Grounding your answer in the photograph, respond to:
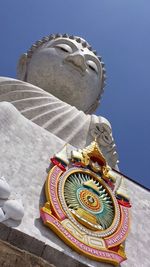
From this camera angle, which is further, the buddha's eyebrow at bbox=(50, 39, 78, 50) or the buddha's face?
the buddha's eyebrow at bbox=(50, 39, 78, 50)

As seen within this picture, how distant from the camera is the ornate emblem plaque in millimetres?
5488

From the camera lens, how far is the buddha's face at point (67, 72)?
31.6 ft

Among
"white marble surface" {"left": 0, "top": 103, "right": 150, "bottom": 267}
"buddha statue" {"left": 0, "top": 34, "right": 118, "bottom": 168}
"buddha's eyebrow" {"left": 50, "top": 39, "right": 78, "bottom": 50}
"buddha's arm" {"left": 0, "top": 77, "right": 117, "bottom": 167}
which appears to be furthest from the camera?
"buddha's eyebrow" {"left": 50, "top": 39, "right": 78, "bottom": 50}

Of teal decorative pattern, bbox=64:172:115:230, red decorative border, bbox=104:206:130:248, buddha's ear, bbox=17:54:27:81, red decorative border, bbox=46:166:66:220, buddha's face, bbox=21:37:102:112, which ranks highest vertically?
red decorative border, bbox=46:166:66:220

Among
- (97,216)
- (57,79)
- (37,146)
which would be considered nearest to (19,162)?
(37,146)

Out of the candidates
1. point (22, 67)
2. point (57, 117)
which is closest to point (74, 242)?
point (57, 117)

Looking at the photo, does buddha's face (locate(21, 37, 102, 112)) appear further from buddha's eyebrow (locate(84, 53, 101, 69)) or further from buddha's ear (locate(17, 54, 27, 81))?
buddha's ear (locate(17, 54, 27, 81))

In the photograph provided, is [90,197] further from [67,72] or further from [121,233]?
[67,72]

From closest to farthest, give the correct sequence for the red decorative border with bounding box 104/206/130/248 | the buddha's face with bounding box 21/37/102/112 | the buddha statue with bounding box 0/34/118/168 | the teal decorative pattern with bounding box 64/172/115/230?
the red decorative border with bounding box 104/206/130/248, the teal decorative pattern with bounding box 64/172/115/230, the buddha statue with bounding box 0/34/118/168, the buddha's face with bounding box 21/37/102/112

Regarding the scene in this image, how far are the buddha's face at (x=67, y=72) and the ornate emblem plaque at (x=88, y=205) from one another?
273cm

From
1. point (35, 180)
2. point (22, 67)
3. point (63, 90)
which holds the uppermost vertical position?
point (35, 180)

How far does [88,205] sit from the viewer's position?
20.0ft

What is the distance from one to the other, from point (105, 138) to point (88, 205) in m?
2.22

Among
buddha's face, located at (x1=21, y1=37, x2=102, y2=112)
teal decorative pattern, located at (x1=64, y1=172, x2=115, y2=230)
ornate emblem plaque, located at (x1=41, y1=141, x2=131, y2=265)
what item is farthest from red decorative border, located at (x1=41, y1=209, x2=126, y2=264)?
buddha's face, located at (x1=21, y1=37, x2=102, y2=112)
